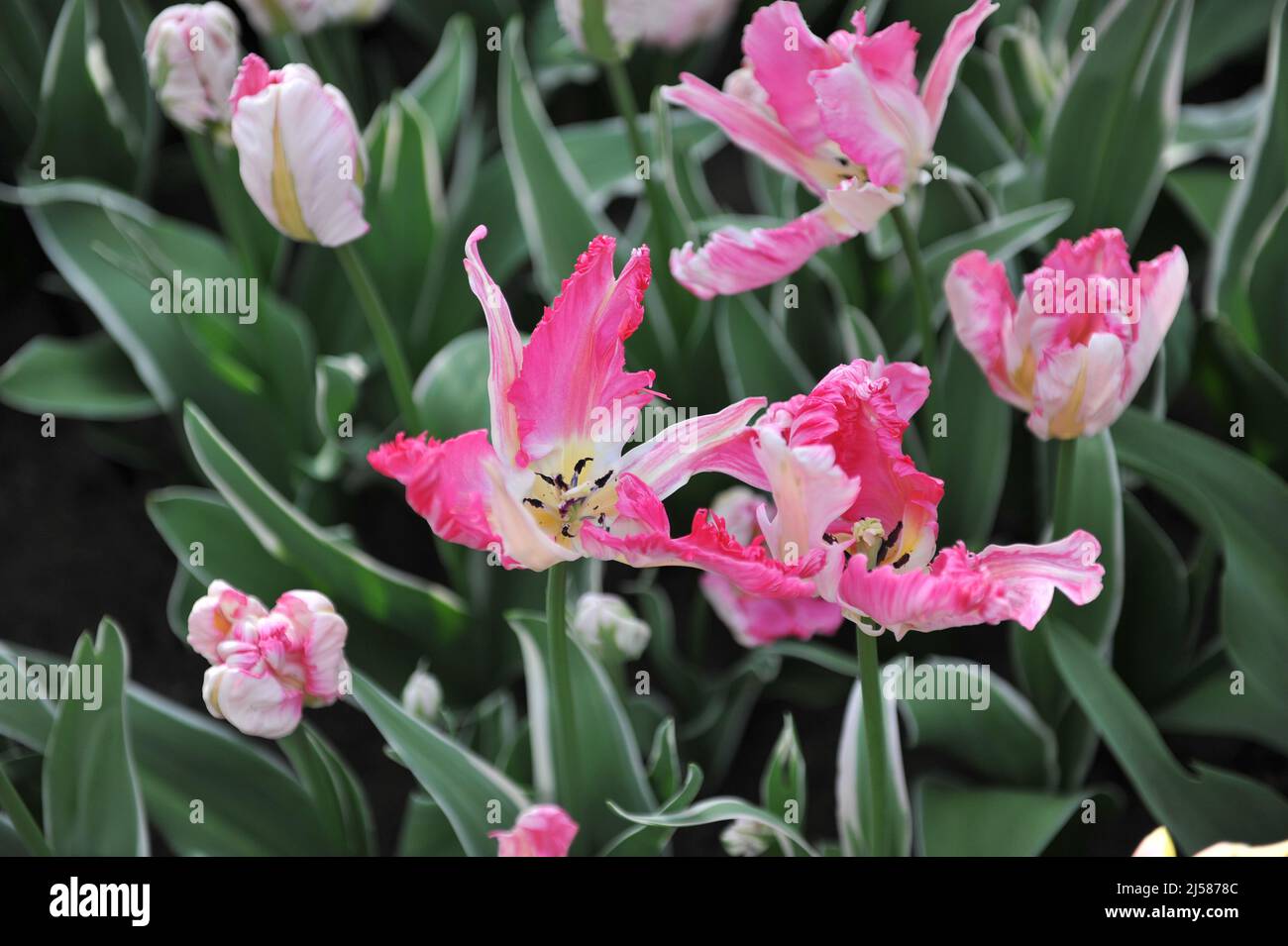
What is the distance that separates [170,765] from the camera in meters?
1.02

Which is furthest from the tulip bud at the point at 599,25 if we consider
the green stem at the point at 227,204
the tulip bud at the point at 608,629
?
the tulip bud at the point at 608,629

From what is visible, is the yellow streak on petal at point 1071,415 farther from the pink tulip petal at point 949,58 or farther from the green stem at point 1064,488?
the pink tulip petal at point 949,58

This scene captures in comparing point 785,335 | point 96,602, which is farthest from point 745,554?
point 96,602

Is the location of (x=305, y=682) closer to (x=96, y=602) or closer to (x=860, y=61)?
(x=860, y=61)

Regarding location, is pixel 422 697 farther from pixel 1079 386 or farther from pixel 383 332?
pixel 1079 386

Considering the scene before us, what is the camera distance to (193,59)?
1.03m

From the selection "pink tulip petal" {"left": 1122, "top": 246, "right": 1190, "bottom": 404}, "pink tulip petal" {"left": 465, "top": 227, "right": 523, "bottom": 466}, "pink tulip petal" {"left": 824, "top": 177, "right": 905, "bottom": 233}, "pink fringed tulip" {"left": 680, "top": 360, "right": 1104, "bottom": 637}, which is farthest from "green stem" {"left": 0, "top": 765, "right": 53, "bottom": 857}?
"pink tulip petal" {"left": 1122, "top": 246, "right": 1190, "bottom": 404}

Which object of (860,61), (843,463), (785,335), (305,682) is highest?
(860,61)

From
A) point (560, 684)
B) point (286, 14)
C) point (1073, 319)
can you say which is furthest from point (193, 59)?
point (1073, 319)

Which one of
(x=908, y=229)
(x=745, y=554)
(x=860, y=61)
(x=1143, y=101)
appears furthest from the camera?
(x=1143, y=101)

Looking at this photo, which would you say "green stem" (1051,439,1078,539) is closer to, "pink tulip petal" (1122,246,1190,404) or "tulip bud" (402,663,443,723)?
"pink tulip petal" (1122,246,1190,404)

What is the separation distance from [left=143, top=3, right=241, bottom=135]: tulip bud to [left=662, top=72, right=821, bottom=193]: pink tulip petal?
0.38 m

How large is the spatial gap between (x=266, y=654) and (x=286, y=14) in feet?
2.14
